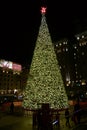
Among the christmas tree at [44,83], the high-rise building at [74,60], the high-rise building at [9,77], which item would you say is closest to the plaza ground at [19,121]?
the christmas tree at [44,83]

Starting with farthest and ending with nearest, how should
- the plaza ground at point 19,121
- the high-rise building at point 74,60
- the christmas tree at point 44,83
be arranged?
the high-rise building at point 74,60 → the christmas tree at point 44,83 → the plaza ground at point 19,121

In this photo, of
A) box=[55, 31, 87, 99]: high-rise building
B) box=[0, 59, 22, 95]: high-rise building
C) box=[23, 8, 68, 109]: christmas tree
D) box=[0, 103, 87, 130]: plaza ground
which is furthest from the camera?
box=[55, 31, 87, 99]: high-rise building

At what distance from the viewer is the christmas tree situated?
17688 mm

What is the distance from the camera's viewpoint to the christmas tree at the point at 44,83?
17688 mm

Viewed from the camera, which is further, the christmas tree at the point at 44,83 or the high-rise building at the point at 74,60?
the high-rise building at the point at 74,60

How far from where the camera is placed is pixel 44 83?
59.6 ft

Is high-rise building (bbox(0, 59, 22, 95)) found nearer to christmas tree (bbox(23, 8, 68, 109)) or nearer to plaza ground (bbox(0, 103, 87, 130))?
plaza ground (bbox(0, 103, 87, 130))

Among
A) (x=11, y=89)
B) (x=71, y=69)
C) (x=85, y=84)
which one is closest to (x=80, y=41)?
(x=71, y=69)

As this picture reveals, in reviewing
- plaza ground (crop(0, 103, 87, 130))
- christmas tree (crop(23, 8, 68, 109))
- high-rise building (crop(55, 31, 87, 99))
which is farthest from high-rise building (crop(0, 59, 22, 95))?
christmas tree (crop(23, 8, 68, 109))

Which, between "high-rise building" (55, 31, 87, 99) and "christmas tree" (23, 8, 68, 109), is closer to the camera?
"christmas tree" (23, 8, 68, 109)

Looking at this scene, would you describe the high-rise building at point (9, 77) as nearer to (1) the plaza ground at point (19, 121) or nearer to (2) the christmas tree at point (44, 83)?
(1) the plaza ground at point (19, 121)

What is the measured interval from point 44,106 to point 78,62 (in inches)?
3962

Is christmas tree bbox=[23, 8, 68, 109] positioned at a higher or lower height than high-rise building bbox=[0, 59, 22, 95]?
lower

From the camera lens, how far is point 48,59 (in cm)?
1900
